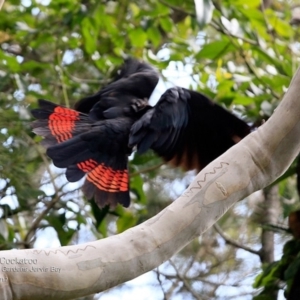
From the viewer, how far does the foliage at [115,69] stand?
8.92ft

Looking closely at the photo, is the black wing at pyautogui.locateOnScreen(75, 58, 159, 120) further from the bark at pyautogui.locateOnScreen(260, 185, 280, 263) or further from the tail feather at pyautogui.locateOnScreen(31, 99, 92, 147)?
the bark at pyautogui.locateOnScreen(260, 185, 280, 263)

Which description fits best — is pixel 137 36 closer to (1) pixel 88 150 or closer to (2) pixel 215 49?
(2) pixel 215 49

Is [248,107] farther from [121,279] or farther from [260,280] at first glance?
[121,279]

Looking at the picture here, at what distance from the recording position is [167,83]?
3229mm

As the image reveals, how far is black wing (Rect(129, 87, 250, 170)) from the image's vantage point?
7.90ft

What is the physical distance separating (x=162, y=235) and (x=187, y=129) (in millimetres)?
1190

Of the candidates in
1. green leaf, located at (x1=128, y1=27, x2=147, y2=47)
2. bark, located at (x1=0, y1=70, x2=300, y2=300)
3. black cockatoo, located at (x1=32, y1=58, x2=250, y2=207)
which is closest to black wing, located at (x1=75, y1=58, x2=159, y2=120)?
black cockatoo, located at (x1=32, y1=58, x2=250, y2=207)

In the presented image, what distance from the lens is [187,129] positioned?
274 centimetres

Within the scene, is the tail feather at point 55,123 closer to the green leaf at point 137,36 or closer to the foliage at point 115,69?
the foliage at point 115,69

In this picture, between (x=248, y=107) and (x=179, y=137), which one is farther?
(x=248, y=107)

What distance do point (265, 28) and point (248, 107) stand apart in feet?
1.04

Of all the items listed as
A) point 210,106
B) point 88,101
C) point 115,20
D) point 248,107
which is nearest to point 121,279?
point 210,106

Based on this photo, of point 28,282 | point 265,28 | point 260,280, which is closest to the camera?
point 28,282

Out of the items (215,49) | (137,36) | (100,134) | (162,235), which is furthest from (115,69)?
(162,235)
